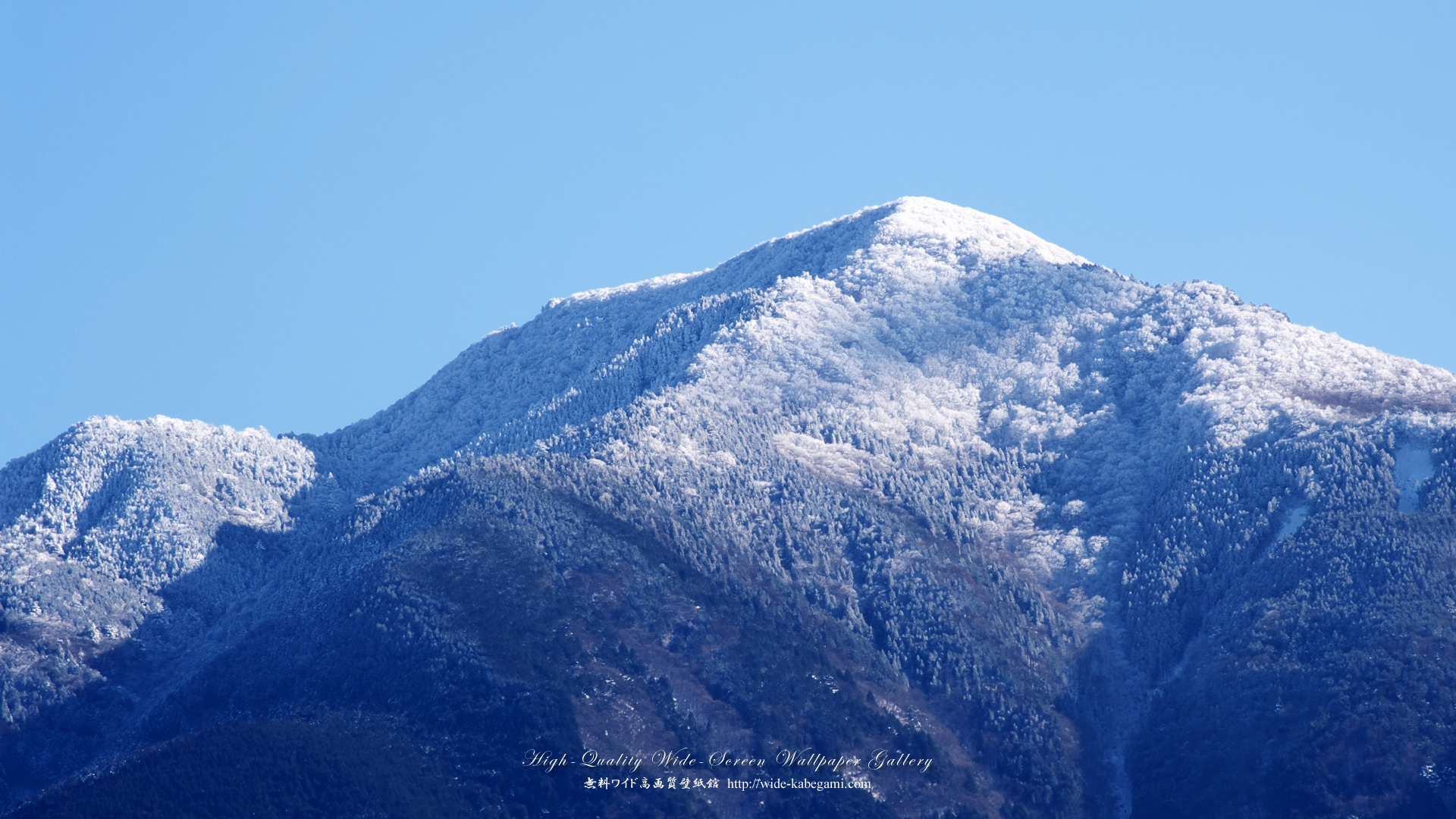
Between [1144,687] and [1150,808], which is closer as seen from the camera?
[1150,808]

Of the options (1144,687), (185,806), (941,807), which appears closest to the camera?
(185,806)

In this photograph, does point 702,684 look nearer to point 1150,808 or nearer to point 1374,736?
Result: point 1150,808

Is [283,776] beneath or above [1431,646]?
above

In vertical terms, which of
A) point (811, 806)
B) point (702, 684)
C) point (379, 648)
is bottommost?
point (811, 806)

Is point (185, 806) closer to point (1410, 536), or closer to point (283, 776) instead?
point (283, 776)

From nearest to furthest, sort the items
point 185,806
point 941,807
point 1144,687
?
point 185,806 < point 941,807 < point 1144,687

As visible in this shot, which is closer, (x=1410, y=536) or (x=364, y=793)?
(x=364, y=793)

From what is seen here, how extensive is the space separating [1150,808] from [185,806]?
272 ft

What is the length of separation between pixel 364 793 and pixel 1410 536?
102m

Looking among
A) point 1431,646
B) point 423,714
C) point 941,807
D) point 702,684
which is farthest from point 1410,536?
point 423,714

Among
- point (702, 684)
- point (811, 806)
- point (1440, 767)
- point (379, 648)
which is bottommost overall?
point (1440, 767)

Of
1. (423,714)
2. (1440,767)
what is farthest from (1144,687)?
(423,714)

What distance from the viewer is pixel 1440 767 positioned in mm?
174250

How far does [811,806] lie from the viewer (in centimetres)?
17825
